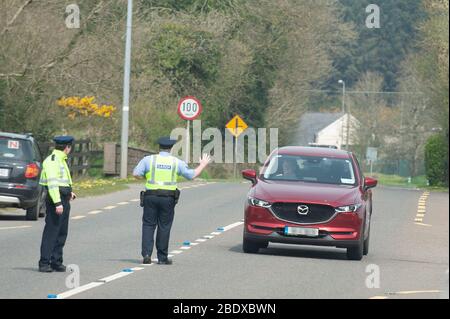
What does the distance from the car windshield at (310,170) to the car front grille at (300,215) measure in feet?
4.09

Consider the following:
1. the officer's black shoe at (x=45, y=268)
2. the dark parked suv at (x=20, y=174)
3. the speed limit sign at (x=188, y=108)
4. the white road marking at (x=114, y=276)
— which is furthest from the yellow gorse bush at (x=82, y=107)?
the white road marking at (x=114, y=276)

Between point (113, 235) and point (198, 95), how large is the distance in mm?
40214

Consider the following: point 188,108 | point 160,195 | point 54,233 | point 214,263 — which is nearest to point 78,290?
point 54,233

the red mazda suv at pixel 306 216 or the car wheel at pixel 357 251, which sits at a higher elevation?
the red mazda suv at pixel 306 216

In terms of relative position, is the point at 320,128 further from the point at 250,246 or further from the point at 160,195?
the point at 160,195

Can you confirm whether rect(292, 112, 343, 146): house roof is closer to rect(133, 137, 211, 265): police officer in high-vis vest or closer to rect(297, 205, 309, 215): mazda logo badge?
rect(297, 205, 309, 215): mazda logo badge

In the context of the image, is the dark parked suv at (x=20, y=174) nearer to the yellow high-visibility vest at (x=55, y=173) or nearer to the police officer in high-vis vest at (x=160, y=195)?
the police officer in high-vis vest at (x=160, y=195)

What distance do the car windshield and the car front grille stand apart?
1245 mm

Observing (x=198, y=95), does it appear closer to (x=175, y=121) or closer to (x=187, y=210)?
(x=175, y=121)

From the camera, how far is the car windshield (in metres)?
20.3

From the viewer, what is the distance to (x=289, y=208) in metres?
19.0

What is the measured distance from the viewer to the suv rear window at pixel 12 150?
25.8 metres

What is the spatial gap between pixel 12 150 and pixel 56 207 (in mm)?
9792

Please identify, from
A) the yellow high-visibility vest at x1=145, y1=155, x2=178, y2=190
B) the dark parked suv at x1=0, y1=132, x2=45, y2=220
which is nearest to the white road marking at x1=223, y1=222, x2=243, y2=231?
the dark parked suv at x1=0, y1=132, x2=45, y2=220
